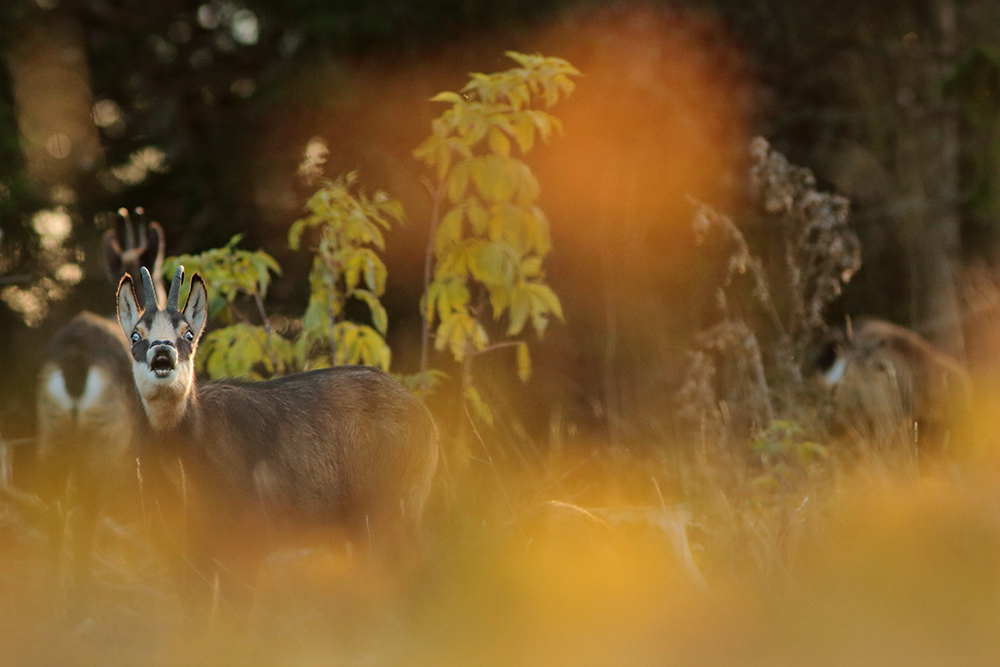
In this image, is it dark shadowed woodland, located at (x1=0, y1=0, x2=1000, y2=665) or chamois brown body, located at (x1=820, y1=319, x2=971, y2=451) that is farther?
chamois brown body, located at (x1=820, y1=319, x2=971, y2=451)

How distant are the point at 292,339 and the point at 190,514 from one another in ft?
17.0

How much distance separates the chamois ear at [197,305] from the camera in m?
4.44

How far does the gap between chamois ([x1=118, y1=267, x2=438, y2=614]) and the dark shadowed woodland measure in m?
0.10

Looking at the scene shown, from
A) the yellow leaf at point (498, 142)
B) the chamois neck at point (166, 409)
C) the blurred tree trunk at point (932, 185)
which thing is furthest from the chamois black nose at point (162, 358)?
the blurred tree trunk at point (932, 185)

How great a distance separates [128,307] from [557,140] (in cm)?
665

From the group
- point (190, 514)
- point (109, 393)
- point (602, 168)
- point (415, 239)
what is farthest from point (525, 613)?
point (602, 168)

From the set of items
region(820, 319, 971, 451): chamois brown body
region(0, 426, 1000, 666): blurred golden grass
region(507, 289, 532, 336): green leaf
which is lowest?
region(0, 426, 1000, 666): blurred golden grass

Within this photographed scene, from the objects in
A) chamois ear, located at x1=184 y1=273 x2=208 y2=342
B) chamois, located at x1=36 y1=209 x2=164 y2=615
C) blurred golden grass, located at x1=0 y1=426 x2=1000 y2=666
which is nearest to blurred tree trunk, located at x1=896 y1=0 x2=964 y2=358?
blurred golden grass, located at x1=0 y1=426 x2=1000 y2=666

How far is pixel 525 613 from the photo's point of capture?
4.67 metres

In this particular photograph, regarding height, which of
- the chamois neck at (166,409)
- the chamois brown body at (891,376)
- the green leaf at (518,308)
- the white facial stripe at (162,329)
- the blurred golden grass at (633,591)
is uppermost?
the white facial stripe at (162,329)

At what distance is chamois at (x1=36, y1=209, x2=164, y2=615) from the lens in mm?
5691

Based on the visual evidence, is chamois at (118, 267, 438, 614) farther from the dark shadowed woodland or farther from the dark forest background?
the dark forest background

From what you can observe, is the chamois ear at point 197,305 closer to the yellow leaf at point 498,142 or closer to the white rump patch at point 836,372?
the yellow leaf at point 498,142

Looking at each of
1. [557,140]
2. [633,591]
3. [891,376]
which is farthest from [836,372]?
[557,140]
